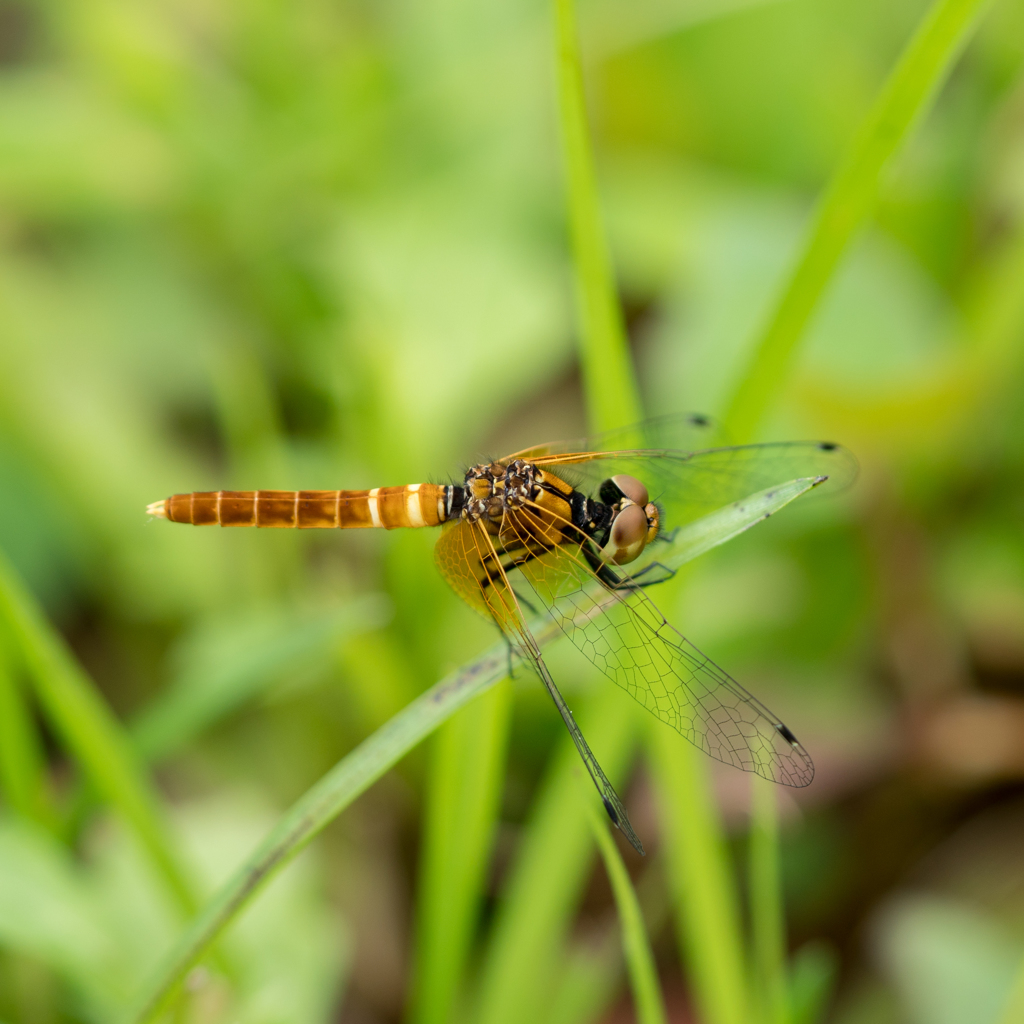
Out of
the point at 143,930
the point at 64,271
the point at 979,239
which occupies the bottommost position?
the point at 143,930

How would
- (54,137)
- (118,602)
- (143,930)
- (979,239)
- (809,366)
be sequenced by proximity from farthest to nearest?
1. (54,137)
2. (979,239)
3. (118,602)
4. (809,366)
5. (143,930)

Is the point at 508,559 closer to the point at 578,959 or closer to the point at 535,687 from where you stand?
the point at 535,687

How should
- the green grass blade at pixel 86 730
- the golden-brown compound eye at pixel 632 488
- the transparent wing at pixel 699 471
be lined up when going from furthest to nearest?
the transparent wing at pixel 699 471 < the golden-brown compound eye at pixel 632 488 < the green grass blade at pixel 86 730

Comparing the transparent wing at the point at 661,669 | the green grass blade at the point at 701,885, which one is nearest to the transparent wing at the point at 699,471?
the transparent wing at the point at 661,669

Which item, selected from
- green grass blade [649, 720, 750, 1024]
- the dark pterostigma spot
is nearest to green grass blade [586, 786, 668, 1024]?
the dark pterostigma spot

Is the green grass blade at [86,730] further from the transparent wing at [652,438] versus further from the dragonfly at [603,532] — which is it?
the transparent wing at [652,438]

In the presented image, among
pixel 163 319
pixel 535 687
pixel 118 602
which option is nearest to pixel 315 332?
pixel 163 319

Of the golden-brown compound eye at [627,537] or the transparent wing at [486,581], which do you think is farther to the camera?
the golden-brown compound eye at [627,537]
